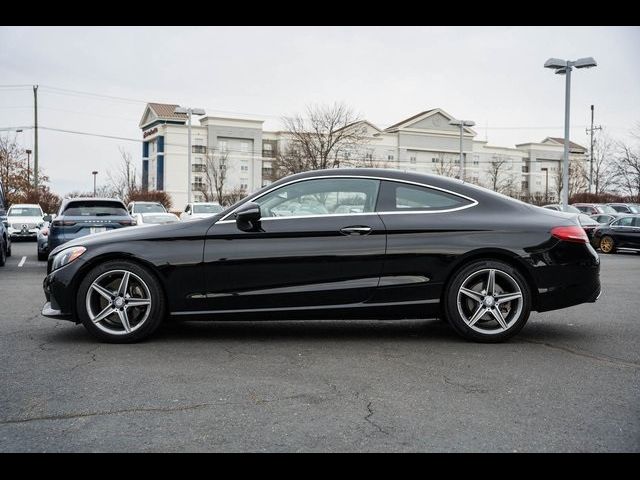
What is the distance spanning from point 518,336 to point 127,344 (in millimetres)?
3486

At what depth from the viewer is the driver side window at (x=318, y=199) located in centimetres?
613

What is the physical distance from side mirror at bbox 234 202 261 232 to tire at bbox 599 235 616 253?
68.1ft

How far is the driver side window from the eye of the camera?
6129 mm

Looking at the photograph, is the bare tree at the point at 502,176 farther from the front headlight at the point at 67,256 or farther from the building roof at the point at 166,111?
the front headlight at the point at 67,256

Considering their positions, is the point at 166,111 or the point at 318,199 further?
the point at 166,111

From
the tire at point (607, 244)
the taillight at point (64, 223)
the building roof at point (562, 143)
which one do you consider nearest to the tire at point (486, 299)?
the taillight at point (64, 223)

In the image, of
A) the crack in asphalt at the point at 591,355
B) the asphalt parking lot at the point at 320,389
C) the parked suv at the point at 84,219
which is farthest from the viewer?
the parked suv at the point at 84,219

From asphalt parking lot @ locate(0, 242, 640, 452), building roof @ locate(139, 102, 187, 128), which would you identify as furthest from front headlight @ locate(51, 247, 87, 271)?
building roof @ locate(139, 102, 187, 128)

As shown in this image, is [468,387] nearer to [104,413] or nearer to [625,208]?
[104,413]

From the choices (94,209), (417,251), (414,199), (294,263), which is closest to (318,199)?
(294,263)

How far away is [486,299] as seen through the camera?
6023mm

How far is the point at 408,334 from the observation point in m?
6.56

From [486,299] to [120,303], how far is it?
10.2ft
